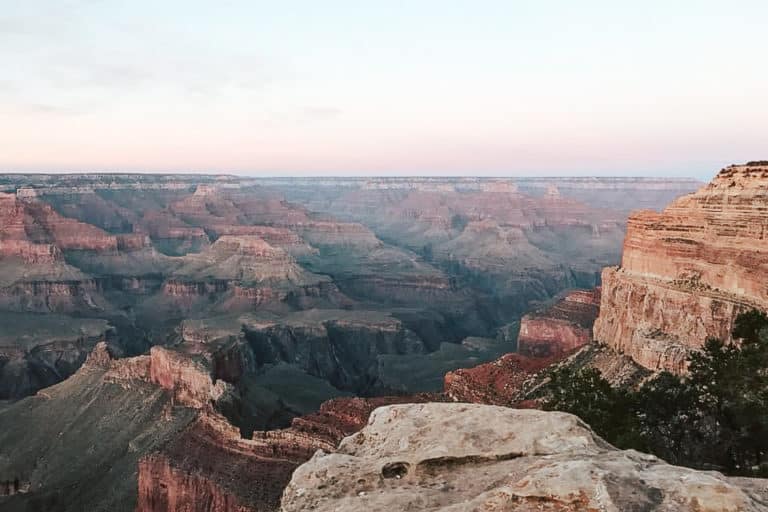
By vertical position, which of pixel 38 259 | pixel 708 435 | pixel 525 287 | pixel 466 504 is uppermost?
pixel 466 504

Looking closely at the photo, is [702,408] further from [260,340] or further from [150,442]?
[260,340]

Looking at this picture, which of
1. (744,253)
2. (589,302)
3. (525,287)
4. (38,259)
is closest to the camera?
(744,253)

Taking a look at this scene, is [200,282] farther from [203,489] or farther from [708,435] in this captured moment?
[708,435]

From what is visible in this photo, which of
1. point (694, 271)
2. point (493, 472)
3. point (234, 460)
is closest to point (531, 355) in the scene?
point (694, 271)

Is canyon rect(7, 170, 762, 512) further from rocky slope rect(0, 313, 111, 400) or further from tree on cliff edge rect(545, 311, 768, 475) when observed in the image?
tree on cliff edge rect(545, 311, 768, 475)

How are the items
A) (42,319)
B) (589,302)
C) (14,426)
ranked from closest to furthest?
(14,426)
(589,302)
(42,319)

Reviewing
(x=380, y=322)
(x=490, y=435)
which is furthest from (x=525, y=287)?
(x=490, y=435)

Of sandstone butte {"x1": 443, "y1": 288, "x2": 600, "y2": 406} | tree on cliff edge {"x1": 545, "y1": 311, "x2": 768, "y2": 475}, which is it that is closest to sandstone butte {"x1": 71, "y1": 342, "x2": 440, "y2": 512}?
sandstone butte {"x1": 443, "y1": 288, "x2": 600, "y2": 406}
